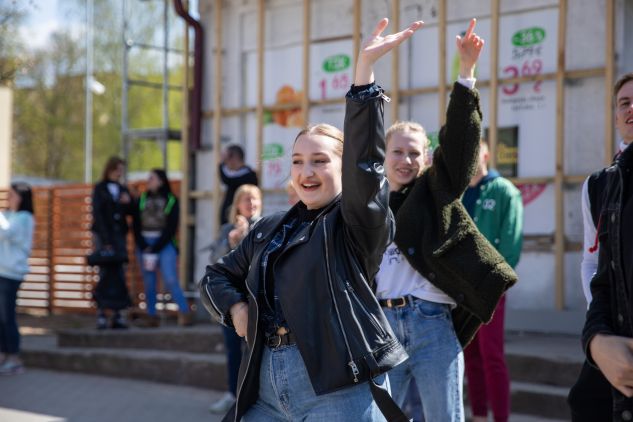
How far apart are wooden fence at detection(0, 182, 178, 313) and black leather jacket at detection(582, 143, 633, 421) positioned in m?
13.2

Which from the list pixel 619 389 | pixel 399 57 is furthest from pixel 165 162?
pixel 619 389

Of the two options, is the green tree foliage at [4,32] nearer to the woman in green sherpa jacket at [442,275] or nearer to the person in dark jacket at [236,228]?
the person in dark jacket at [236,228]

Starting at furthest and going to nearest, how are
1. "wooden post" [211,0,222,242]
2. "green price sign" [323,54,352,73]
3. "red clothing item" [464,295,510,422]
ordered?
"wooden post" [211,0,222,242], "green price sign" [323,54,352,73], "red clothing item" [464,295,510,422]

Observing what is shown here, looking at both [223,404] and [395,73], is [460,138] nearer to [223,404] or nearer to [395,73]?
[223,404]

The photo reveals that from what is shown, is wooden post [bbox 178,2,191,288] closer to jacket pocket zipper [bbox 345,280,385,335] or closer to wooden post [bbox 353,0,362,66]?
wooden post [bbox 353,0,362,66]

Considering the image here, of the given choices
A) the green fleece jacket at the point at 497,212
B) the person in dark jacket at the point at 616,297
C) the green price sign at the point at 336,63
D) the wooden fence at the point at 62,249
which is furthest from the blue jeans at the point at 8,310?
the person in dark jacket at the point at 616,297

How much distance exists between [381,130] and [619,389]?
1.19 metres

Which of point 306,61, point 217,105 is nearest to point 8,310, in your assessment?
point 217,105

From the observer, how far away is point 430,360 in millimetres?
4812

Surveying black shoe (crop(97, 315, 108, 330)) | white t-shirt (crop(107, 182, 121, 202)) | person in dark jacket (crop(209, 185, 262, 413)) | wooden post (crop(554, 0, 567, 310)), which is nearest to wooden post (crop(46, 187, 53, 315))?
black shoe (crop(97, 315, 108, 330))

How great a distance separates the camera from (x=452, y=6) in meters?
10.4

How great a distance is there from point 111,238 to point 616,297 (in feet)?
30.8

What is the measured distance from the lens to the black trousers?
3.94 meters

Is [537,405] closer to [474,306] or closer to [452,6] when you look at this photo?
[474,306]
